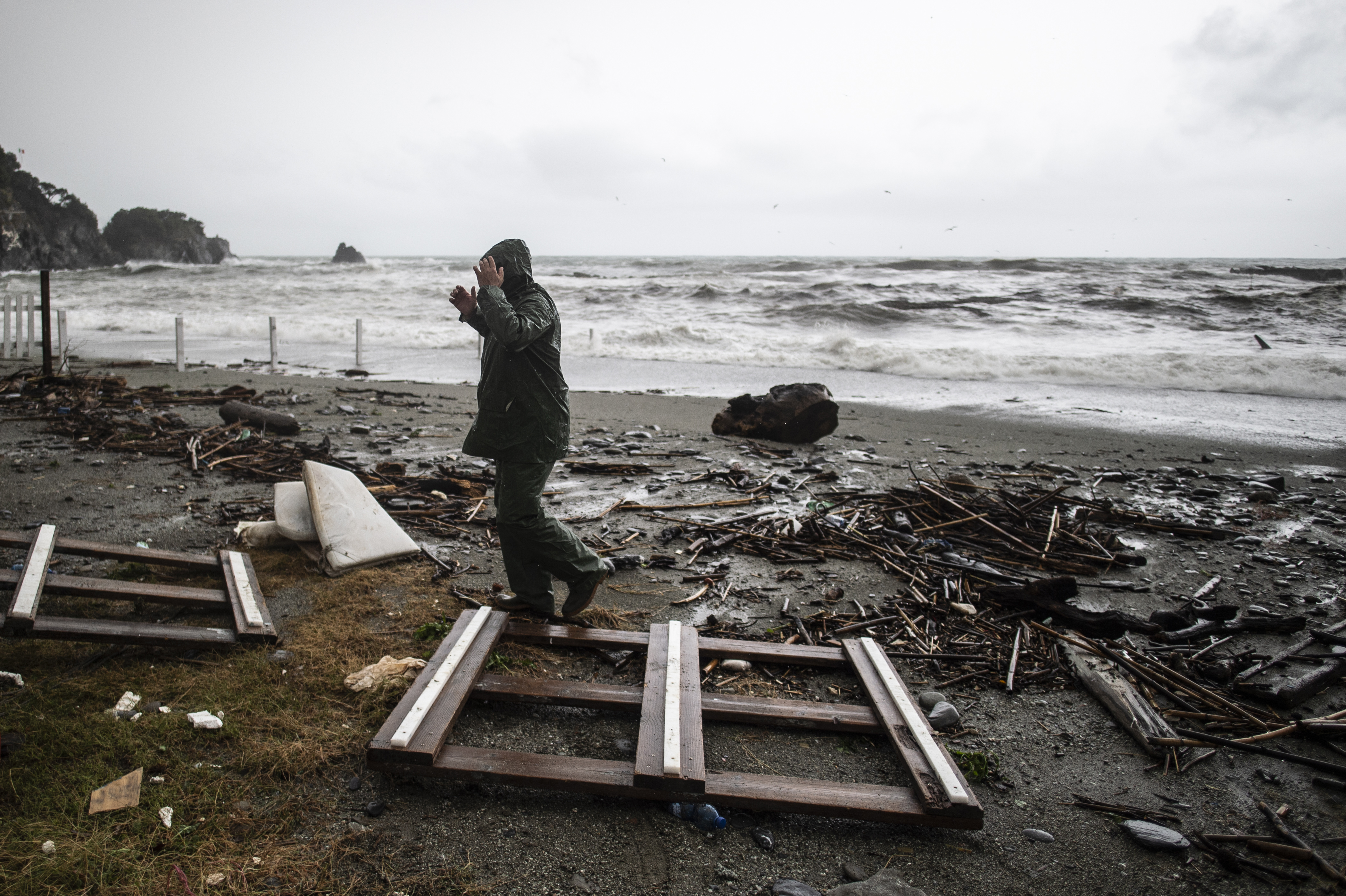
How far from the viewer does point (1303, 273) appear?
34.0 m

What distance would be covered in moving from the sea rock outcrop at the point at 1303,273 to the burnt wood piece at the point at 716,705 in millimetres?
37066

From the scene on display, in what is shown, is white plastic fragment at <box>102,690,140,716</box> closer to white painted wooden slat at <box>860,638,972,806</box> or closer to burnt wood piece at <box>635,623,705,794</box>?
burnt wood piece at <box>635,623,705,794</box>

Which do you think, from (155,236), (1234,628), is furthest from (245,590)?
(155,236)

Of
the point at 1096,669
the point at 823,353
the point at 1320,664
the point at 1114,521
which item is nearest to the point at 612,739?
the point at 1096,669

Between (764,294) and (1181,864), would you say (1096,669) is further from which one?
(764,294)

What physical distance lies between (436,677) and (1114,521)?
588 centimetres

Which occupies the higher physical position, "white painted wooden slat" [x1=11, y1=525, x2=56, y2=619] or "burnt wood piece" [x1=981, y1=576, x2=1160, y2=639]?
"white painted wooden slat" [x1=11, y1=525, x2=56, y2=619]

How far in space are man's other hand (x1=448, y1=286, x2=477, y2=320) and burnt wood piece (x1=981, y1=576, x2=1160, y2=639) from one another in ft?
11.9

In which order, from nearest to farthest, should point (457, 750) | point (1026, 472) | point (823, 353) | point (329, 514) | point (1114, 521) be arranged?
1. point (457, 750)
2. point (329, 514)
3. point (1114, 521)
4. point (1026, 472)
5. point (823, 353)

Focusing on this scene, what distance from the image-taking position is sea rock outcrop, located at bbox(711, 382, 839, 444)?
891cm

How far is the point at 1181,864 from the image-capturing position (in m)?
2.45

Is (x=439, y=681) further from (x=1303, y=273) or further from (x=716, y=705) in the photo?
(x=1303, y=273)

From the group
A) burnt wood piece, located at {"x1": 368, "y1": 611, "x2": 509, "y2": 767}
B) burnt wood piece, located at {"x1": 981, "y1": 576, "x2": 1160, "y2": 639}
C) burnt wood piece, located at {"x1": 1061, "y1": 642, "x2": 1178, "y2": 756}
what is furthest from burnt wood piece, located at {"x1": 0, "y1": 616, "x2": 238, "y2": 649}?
burnt wood piece, located at {"x1": 981, "y1": 576, "x2": 1160, "y2": 639}

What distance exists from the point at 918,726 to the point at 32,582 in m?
4.30
